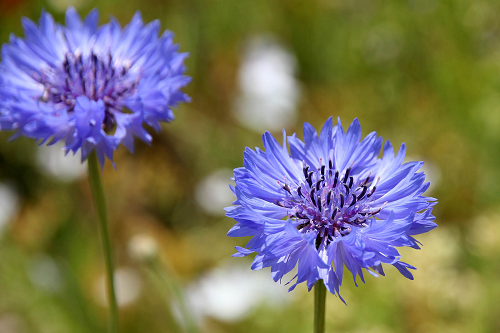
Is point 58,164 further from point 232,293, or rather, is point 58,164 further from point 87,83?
point 87,83

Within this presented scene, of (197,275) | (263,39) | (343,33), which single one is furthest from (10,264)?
(343,33)

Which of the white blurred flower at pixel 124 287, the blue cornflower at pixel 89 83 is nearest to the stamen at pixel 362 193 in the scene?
the blue cornflower at pixel 89 83

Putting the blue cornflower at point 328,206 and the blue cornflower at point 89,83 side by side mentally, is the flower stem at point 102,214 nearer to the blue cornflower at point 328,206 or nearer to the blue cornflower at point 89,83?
the blue cornflower at point 89,83

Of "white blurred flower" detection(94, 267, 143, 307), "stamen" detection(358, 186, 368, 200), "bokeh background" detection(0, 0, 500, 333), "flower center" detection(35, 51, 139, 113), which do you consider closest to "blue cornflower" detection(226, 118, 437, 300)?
"stamen" detection(358, 186, 368, 200)

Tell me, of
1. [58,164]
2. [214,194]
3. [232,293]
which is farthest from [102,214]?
[58,164]

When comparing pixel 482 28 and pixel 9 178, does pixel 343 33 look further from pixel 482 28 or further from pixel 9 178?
pixel 9 178
